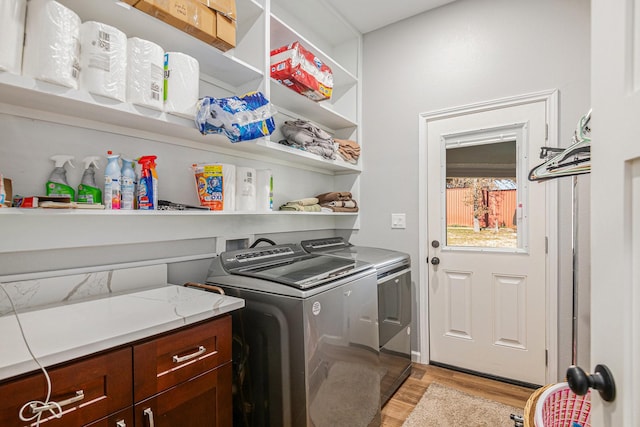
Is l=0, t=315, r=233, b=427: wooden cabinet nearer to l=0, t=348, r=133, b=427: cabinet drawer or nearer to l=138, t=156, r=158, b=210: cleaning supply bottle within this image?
l=0, t=348, r=133, b=427: cabinet drawer

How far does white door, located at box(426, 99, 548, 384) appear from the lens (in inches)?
88.0

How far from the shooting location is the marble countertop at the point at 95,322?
0.82 meters

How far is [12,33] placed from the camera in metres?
0.94

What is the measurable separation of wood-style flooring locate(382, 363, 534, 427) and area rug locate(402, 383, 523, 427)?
0.05 meters

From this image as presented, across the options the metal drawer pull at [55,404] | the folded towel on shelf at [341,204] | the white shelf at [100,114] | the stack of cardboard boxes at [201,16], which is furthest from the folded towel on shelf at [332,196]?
the metal drawer pull at [55,404]

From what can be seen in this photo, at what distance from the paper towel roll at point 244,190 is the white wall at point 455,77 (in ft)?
4.39

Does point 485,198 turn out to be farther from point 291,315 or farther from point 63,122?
point 63,122

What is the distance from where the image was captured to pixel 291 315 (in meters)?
1.35

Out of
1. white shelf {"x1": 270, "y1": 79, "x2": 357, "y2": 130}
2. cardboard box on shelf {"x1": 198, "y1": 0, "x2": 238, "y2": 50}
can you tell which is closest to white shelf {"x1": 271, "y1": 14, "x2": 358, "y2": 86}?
white shelf {"x1": 270, "y1": 79, "x2": 357, "y2": 130}

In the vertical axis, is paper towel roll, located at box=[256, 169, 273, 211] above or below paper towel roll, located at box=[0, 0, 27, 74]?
below

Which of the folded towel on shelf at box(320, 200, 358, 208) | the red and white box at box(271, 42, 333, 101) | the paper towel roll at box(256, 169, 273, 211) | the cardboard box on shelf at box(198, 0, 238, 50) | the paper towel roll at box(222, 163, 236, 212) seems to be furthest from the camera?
the folded towel on shelf at box(320, 200, 358, 208)

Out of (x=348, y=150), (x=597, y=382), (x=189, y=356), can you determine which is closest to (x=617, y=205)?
(x=597, y=382)

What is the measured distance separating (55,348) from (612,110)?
136 cm

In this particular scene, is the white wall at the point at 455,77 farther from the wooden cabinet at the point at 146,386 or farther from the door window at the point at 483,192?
the wooden cabinet at the point at 146,386
